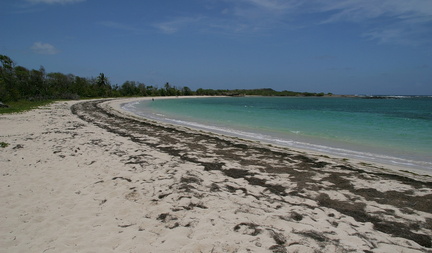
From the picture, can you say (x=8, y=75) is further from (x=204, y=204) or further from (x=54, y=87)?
(x=204, y=204)

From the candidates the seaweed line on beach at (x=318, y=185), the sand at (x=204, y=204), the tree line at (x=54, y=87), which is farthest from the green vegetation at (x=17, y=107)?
the seaweed line on beach at (x=318, y=185)

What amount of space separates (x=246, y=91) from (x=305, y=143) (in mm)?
166892

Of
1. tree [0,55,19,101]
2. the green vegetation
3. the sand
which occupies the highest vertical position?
tree [0,55,19,101]

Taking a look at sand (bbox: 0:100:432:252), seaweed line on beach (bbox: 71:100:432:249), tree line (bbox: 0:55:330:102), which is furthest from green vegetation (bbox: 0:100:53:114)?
seaweed line on beach (bbox: 71:100:432:249)

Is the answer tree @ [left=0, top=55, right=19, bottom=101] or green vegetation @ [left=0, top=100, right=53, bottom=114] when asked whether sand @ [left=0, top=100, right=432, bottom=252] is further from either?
tree @ [left=0, top=55, right=19, bottom=101]

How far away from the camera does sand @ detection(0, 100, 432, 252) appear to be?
3.56m

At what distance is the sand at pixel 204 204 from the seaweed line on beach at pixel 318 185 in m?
0.03

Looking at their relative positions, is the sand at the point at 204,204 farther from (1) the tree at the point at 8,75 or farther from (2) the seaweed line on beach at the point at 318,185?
(1) the tree at the point at 8,75

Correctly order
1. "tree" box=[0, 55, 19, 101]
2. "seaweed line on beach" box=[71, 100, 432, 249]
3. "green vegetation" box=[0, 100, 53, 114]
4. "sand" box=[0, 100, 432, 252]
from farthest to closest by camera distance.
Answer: "tree" box=[0, 55, 19, 101]
"green vegetation" box=[0, 100, 53, 114]
"seaweed line on beach" box=[71, 100, 432, 249]
"sand" box=[0, 100, 432, 252]

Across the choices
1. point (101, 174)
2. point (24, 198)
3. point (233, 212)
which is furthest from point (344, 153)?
point (24, 198)

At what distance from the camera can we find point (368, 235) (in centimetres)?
381

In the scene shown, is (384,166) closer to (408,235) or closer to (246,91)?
(408,235)

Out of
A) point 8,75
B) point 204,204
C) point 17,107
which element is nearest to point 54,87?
point 8,75

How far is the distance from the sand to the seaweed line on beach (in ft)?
0.09
